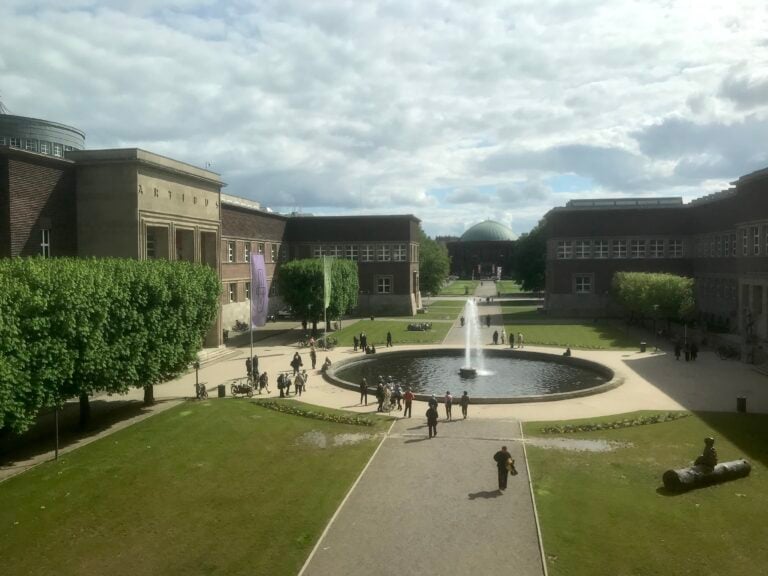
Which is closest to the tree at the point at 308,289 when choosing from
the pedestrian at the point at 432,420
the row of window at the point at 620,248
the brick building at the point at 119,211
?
the brick building at the point at 119,211

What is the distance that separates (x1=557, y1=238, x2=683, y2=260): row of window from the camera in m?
75.9

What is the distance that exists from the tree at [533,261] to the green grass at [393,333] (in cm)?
3389

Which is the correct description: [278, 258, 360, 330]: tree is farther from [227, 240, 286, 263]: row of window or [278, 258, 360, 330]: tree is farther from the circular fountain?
the circular fountain

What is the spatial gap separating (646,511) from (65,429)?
24720mm

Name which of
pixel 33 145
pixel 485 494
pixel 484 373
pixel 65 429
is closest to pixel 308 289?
pixel 484 373

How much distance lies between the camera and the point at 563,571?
14.3 m

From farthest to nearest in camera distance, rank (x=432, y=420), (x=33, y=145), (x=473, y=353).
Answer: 1. (x=33, y=145)
2. (x=473, y=353)
3. (x=432, y=420)

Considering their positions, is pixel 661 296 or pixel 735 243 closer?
pixel 661 296

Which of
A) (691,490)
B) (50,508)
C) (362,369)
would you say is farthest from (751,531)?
(362,369)

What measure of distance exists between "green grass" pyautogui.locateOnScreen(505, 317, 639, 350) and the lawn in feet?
86.6

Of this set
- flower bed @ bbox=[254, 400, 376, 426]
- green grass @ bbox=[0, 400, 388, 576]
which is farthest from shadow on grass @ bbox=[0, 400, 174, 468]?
flower bed @ bbox=[254, 400, 376, 426]

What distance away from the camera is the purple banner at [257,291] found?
3859 centimetres

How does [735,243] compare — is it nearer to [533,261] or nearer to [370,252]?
[533,261]

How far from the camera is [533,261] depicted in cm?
9906
